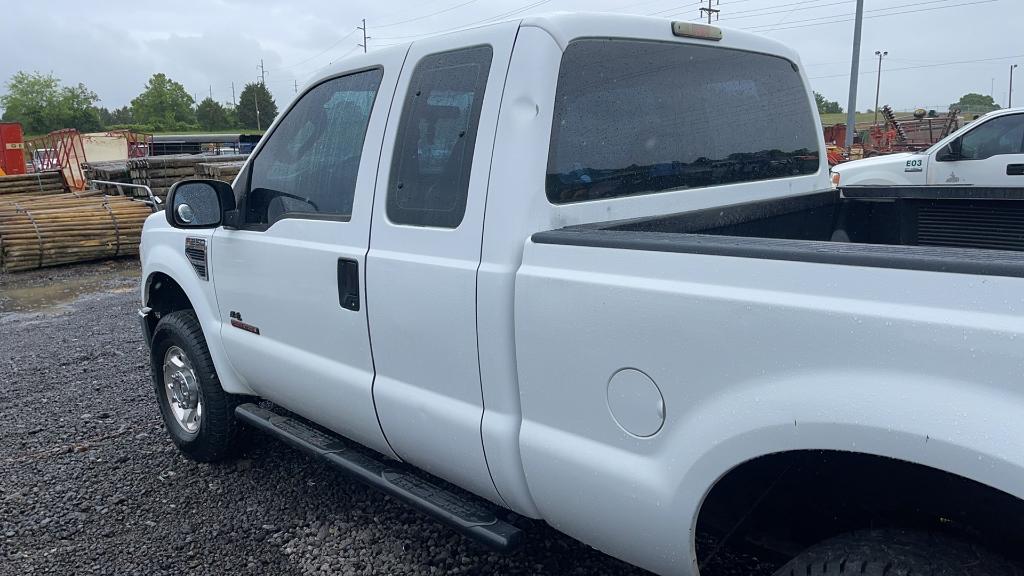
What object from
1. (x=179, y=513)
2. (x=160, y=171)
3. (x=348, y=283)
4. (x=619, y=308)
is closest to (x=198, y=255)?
(x=179, y=513)

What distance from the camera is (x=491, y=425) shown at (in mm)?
2398

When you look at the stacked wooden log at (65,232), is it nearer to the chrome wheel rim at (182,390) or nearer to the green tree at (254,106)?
the chrome wheel rim at (182,390)

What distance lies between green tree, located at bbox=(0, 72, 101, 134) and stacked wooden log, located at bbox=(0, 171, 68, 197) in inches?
4165

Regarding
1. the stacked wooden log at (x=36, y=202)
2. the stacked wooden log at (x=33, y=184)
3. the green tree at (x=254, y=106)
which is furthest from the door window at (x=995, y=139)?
the green tree at (x=254, y=106)

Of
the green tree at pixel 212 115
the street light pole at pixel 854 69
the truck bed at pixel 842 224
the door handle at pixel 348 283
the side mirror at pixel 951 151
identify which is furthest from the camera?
the green tree at pixel 212 115

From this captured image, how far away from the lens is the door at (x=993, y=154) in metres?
10.0

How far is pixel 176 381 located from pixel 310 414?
1345mm

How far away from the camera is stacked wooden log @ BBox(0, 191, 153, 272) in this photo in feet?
37.8

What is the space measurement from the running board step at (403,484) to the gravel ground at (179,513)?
38 cm

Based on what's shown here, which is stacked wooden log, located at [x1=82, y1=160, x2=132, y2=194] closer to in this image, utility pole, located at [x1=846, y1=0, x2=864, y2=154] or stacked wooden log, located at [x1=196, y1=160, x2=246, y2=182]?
stacked wooden log, located at [x1=196, y1=160, x2=246, y2=182]

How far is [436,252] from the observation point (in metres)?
2.54

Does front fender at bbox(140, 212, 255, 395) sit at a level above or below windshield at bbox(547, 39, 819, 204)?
below

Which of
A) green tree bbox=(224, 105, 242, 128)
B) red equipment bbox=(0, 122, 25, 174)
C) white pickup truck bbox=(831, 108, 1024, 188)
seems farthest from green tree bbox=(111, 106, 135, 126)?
white pickup truck bbox=(831, 108, 1024, 188)

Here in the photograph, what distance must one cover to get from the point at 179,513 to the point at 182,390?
73 cm
